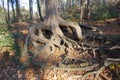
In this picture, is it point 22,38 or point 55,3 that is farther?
point 22,38

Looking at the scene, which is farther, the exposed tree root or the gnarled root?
the gnarled root

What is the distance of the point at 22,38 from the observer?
1072 centimetres

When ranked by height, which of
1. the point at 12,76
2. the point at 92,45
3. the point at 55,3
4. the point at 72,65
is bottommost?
the point at 12,76

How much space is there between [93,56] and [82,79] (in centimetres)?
134

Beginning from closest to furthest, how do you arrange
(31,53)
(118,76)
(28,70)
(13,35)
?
(118,76) < (28,70) < (31,53) < (13,35)

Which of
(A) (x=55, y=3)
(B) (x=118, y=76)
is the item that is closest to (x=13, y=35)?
(A) (x=55, y=3)

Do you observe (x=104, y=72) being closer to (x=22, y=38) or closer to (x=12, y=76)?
(x=12, y=76)

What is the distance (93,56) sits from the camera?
326 inches

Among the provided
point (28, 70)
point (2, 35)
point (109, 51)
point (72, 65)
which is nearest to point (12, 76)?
point (28, 70)

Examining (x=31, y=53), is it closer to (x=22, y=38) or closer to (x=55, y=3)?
(x=22, y=38)

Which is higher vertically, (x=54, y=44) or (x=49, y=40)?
(x=49, y=40)

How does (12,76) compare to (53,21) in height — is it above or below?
below

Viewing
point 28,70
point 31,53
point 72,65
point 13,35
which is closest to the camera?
point 72,65

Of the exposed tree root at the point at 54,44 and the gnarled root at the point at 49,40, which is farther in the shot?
the gnarled root at the point at 49,40
